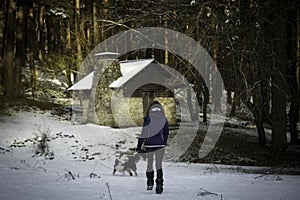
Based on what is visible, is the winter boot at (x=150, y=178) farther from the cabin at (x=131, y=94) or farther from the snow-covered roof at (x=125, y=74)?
the snow-covered roof at (x=125, y=74)

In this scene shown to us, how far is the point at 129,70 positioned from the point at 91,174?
13651mm

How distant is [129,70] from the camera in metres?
23.8

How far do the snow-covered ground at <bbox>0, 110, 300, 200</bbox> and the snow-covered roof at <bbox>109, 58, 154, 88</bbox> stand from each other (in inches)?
125

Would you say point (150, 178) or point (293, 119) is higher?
point (293, 119)

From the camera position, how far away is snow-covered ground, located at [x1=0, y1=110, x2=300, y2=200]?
8.23 m

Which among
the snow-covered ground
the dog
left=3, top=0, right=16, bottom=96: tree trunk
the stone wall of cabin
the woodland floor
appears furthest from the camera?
left=3, top=0, right=16, bottom=96: tree trunk

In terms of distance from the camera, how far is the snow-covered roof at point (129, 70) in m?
22.2

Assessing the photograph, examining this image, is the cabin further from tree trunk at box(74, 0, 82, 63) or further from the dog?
the dog

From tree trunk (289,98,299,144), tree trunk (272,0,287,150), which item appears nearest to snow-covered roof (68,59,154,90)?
tree trunk (272,0,287,150)

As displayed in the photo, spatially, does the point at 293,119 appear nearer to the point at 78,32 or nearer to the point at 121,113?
the point at 121,113

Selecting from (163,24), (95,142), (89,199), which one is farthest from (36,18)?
(89,199)

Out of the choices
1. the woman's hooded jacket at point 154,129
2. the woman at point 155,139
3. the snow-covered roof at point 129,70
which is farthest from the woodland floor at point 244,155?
the woman's hooded jacket at point 154,129

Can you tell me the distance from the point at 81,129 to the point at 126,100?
4.19m

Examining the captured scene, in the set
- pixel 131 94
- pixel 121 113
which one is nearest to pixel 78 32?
pixel 131 94
